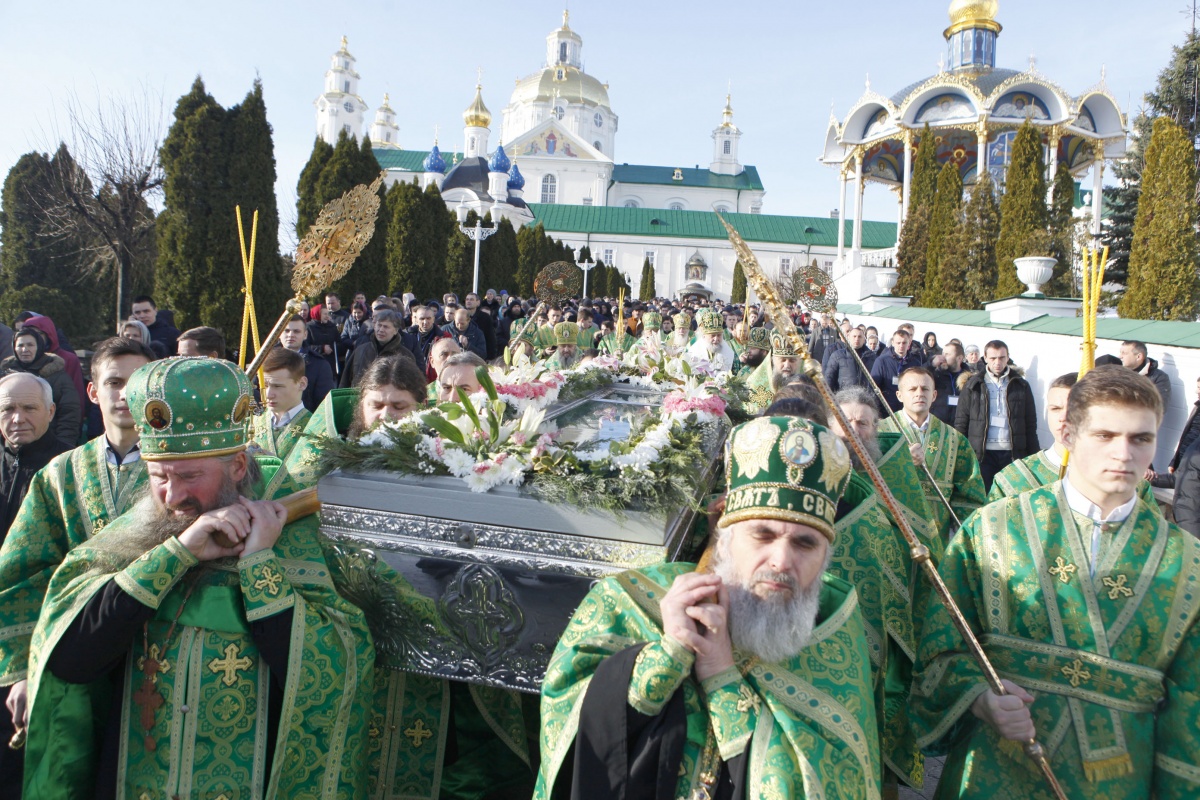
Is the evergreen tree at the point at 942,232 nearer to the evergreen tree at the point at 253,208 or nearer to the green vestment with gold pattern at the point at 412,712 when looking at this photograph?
the evergreen tree at the point at 253,208

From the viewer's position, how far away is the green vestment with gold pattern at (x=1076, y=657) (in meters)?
2.05

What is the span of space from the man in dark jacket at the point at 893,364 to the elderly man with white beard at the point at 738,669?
815 centimetres

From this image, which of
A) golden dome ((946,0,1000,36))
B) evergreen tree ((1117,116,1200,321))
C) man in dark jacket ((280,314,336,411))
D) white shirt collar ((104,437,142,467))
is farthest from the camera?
golden dome ((946,0,1000,36))

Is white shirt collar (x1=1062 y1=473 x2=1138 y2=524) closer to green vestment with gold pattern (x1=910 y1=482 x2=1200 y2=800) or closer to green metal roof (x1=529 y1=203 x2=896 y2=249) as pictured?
green vestment with gold pattern (x1=910 y1=482 x2=1200 y2=800)

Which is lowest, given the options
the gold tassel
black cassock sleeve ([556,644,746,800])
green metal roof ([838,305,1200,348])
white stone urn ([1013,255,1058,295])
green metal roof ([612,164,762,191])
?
the gold tassel

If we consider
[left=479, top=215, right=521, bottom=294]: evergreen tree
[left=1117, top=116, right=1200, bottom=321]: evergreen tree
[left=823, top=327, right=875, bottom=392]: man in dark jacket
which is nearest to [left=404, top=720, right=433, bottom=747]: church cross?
[left=823, top=327, right=875, bottom=392]: man in dark jacket

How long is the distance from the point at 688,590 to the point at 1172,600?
4.25 ft

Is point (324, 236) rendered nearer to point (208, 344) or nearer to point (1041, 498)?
point (208, 344)

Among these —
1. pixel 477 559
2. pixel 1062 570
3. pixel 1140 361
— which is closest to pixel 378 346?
pixel 477 559

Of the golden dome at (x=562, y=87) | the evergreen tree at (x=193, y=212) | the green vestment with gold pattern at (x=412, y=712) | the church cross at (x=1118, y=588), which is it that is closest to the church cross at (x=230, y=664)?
the green vestment with gold pattern at (x=412, y=712)

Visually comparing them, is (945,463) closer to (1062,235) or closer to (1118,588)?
(1118,588)

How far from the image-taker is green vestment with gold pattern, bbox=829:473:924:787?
2.83 metres

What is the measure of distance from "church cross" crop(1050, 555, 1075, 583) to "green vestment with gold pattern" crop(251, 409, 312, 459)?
2.60m

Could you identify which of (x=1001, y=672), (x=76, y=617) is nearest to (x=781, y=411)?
(x=1001, y=672)
